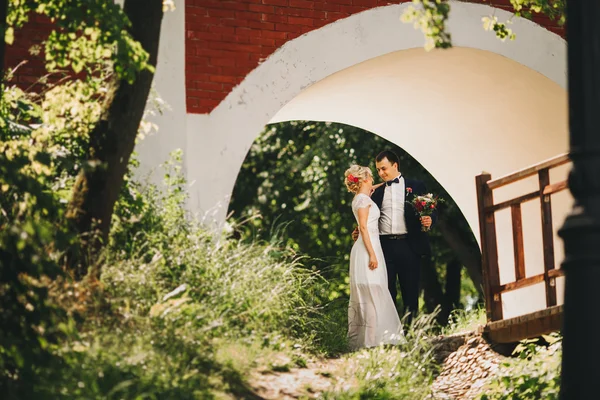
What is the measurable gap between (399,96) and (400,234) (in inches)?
81.0

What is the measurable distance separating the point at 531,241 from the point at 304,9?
151 inches

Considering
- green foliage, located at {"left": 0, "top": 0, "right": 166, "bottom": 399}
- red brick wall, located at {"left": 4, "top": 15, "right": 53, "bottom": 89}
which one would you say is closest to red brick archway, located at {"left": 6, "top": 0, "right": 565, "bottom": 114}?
red brick wall, located at {"left": 4, "top": 15, "right": 53, "bottom": 89}

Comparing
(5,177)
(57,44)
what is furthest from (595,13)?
(57,44)

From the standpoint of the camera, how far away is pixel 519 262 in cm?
835

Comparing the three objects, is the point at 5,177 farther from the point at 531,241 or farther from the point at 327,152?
the point at 327,152

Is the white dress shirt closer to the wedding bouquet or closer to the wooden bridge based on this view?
the wedding bouquet

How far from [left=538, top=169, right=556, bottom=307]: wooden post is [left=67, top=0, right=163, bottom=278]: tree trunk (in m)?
3.47

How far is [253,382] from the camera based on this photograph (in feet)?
21.3

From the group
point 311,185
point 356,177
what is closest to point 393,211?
point 356,177

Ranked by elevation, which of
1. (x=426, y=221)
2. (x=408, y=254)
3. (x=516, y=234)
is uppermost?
(x=426, y=221)

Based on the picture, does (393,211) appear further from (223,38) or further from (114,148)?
(114,148)

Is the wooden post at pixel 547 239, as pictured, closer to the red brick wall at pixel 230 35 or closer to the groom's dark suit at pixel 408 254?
the groom's dark suit at pixel 408 254

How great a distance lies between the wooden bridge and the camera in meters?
7.87

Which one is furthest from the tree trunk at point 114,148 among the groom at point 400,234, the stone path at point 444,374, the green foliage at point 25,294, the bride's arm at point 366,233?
the groom at point 400,234
